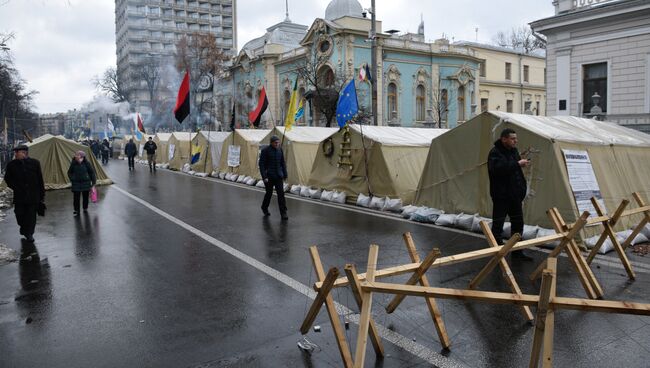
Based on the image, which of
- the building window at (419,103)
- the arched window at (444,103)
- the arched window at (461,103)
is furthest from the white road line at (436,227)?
the arched window at (461,103)

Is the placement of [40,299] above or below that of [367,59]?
below

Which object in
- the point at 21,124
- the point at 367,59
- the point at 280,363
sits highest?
the point at 367,59

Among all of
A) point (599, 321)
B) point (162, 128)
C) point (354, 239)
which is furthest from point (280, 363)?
point (162, 128)

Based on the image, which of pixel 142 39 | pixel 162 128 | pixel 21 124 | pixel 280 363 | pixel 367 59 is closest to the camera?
pixel 280 363

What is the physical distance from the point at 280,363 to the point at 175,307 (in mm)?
1799

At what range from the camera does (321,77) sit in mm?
40031

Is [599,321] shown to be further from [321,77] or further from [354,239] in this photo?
[321,77]

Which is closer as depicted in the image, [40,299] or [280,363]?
[280,363]

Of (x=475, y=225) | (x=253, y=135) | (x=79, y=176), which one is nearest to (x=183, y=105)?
(x=253, y=135)

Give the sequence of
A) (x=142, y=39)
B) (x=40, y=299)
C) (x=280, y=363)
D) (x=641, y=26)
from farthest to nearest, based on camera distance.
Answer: (x=142, y=39), (x=641, y=26), (x=40, y=299), (x=280, y=363)

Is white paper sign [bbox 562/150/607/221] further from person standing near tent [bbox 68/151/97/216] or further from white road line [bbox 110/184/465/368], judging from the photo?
person standing near tent [bbox 68/151/97/216]

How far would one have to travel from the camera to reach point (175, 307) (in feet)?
16.9

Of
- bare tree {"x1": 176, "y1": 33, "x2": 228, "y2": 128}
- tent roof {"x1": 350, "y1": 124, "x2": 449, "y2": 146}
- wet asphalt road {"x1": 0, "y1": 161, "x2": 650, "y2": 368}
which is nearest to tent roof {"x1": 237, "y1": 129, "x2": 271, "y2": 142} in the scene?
tent roof {"x1": 350, "y1": 124, "x2": 449, "y2": 146}

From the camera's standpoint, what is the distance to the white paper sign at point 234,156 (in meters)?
20.7
